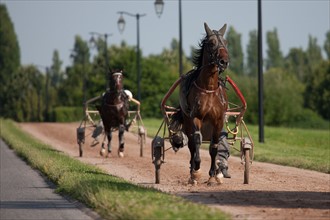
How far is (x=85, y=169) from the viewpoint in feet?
72.5

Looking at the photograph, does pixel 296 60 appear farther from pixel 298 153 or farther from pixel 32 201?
pixel 32 201

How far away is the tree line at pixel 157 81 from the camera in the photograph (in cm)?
8188

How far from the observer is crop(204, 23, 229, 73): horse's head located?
59.0ft

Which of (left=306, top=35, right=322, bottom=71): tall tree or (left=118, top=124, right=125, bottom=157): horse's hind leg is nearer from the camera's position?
(left=118, top=124, right=125, bottom=157): horse's hind leg

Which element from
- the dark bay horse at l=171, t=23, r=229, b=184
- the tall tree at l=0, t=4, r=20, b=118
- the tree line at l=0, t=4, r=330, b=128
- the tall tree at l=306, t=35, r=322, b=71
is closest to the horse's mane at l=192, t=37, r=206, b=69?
the dark bay horse at l=171, t=23, r=229, b=184

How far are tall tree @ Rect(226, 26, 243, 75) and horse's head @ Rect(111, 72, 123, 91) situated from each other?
121 m

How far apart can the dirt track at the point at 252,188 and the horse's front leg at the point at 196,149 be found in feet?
0.67

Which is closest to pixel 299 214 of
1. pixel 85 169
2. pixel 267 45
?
pixel 85 169

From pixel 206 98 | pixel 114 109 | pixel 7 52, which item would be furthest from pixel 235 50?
pixel 206 98

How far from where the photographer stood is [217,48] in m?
18.2

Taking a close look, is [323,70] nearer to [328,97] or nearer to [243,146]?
A: [328,97]

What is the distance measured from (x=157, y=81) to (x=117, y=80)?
222ft

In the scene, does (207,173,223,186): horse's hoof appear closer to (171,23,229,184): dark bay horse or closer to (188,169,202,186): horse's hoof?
(171,23,229,184): dark bay horse

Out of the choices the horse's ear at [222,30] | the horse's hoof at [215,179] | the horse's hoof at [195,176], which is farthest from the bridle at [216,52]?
the horse's hoof at [215,179]
